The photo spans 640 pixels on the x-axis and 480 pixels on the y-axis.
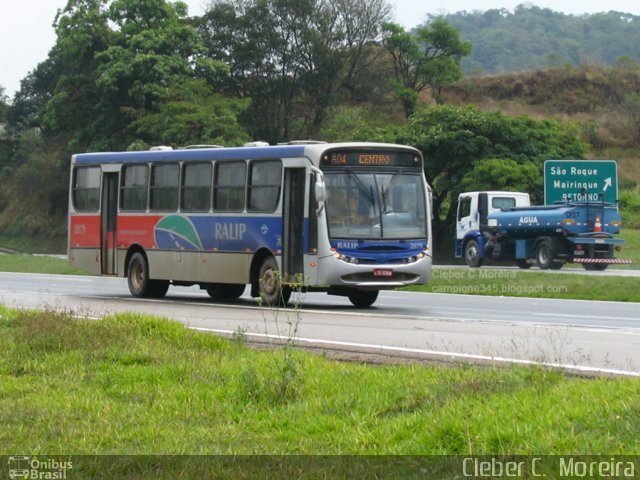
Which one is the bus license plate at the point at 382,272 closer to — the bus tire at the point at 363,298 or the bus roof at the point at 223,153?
the bus tire at the point at 363,298

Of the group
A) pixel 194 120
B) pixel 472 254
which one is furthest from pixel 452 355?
pixel 194 120

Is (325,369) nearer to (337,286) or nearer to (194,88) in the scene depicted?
(337,286)

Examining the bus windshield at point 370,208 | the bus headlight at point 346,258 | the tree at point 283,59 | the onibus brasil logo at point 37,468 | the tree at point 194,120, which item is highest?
the tree at point 283,59

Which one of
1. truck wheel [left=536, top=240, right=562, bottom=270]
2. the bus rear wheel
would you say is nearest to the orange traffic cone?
truck wheel [left=536, top=240, right=562, bottom=270]

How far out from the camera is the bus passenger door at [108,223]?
26.0 m

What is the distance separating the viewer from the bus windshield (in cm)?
2116

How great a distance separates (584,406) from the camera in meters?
7.94

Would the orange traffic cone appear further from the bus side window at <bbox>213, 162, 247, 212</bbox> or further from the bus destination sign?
the bus side window at <bbox>213, 162, 247, 212</bbox>

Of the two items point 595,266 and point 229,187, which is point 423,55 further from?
point 229,187

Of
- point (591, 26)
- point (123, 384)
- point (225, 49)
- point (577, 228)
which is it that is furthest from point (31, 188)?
point (591, 26)

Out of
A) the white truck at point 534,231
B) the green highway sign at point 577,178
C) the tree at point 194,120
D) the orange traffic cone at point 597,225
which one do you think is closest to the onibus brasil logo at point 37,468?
the green highway sign at point 577,178

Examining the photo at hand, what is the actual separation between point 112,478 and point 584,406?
3.09 m

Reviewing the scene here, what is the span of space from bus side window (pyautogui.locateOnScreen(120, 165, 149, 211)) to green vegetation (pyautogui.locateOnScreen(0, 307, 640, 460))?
12.7 metres

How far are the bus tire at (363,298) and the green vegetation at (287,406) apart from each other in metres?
10.6
